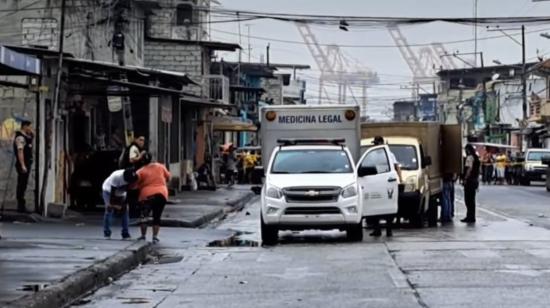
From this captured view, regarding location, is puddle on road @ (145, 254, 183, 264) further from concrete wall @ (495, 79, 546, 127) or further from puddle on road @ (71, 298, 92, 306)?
concrete wall @ (495, 79, 546, 127)

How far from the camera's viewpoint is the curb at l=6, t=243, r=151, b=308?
40.3 ft

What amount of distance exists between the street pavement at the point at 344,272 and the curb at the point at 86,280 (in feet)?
0.62

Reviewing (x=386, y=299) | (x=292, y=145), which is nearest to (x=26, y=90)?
(x=292, y=145)

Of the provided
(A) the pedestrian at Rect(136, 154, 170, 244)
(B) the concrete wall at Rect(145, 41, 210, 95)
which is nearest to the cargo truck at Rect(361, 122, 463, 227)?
(A) the pedestrian at Rect(136, 154, 170, 244)

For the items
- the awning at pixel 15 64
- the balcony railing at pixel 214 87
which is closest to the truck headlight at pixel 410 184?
the awning at pixel 15 64

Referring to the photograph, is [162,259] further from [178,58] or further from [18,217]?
[178,58]

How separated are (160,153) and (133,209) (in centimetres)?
1288

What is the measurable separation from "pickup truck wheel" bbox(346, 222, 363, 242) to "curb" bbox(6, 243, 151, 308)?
172 inches

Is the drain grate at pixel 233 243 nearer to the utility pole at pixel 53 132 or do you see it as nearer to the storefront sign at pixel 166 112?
the utility pole at pixel 53 132

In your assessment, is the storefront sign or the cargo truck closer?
the cargo truck

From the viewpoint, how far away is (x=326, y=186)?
69.3ft

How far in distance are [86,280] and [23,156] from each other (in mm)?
9707

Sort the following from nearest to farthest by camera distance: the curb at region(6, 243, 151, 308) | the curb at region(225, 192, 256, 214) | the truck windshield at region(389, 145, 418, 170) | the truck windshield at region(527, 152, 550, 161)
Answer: the curb at region(6, 243, 151, 308)
the truck windshield at region(389, 145, 418, 170)
the curb at region(225, 192, 256, 214)
the truck windshield at region(527, 152, 550, 161)

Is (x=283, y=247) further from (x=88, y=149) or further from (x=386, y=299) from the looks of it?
(x=88, y=149)
